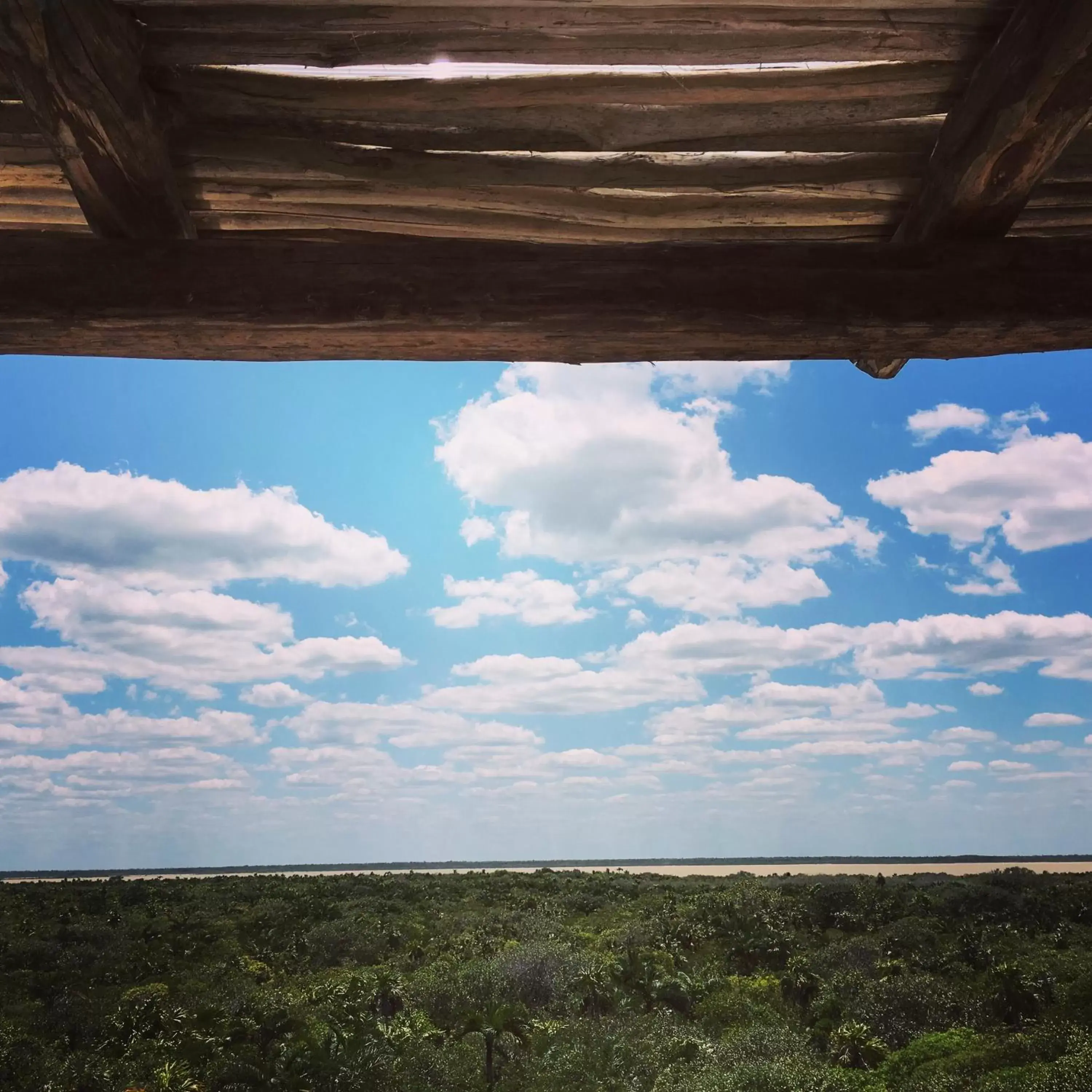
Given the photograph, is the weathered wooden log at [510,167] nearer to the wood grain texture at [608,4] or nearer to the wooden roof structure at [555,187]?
the wooden roof structure at [555,187]

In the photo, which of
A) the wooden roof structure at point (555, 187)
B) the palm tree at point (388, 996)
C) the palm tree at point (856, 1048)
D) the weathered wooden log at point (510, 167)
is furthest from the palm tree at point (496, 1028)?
the weathered wooden log at point (510, 167)

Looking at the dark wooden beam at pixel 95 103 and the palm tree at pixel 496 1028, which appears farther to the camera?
the palm tree at pixel 496 1028

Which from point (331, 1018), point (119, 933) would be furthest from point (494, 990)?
point (119, 933)

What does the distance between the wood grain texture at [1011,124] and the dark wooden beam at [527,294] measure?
14 cm

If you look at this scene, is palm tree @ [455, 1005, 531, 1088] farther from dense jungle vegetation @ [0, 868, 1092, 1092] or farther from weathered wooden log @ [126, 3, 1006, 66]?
weathered wooden log @ [126, 3, 1006, 66]

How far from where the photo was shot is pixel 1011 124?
7.10ft

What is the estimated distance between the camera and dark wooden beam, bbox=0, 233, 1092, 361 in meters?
2.61

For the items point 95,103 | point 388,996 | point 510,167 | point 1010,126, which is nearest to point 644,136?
point 510,167

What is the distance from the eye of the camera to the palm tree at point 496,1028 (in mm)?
7641

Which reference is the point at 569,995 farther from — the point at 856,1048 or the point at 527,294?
the point at 527,294

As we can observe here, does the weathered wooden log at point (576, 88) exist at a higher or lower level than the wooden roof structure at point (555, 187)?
higher

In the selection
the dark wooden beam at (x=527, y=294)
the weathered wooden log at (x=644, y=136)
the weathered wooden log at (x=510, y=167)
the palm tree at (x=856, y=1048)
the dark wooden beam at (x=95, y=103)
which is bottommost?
the palm tree at (x=856, y=1048)

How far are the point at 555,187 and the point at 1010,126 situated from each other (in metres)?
1.26

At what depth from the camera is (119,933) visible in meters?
12.2
